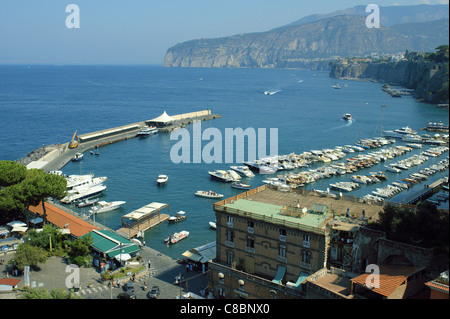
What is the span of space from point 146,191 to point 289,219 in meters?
29.7

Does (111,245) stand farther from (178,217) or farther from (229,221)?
(178,217)

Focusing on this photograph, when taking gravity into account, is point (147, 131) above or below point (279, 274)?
above

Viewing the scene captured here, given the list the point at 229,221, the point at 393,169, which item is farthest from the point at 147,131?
the point at 229,221

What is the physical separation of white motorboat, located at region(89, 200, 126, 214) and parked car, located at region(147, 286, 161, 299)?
60.8 ft

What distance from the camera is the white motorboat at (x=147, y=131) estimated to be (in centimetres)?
8356

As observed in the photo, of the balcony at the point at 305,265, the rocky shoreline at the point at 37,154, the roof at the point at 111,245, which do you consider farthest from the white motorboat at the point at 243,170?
the balcony at the point at 305,265

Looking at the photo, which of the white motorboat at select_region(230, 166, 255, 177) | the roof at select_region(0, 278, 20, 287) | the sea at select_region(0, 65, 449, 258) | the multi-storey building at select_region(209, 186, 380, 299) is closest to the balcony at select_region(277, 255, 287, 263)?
the multi-storey building at select_region(209, 186, 380, 299)

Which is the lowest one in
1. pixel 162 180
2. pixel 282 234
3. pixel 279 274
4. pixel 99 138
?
pixel 162 180

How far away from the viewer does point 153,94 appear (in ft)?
560

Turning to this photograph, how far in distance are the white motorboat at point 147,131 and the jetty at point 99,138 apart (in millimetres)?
1470

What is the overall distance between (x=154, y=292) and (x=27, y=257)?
9038 millimetres

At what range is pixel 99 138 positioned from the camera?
78562mm

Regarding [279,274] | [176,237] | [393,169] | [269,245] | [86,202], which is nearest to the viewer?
[279,274]

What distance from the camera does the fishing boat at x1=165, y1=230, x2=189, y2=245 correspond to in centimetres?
3541
